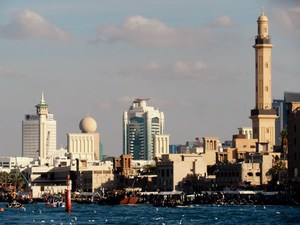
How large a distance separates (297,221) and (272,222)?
307 centimetres

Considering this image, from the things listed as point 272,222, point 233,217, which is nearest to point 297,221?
point 272,222

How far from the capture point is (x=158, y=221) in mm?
154250

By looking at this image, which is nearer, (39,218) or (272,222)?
(272,222)

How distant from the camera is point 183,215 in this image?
170500mm

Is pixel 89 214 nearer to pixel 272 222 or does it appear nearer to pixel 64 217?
pixel 64 217

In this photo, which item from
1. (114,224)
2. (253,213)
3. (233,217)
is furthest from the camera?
(253,213)

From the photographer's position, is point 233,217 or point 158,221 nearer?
point 158,221

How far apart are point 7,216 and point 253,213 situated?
1337 inches

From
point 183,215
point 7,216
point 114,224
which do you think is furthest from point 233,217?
point 7,216

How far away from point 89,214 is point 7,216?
12.7 m

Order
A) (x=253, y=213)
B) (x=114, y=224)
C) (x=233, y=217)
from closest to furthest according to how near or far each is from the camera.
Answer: (x=114, y=224) → (x=233, y=217) → (x=253, y=213)

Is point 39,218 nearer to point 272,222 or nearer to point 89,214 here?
point 89,214

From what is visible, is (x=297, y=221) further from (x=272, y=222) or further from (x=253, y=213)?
(x=253, y=213)

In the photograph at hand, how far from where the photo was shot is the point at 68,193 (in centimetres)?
18475
